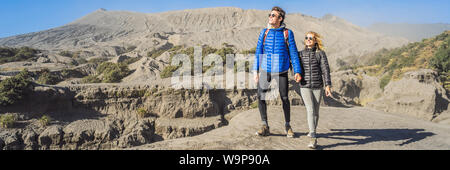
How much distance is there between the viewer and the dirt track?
415cm

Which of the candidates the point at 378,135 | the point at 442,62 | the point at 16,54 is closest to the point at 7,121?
the point at 378,135

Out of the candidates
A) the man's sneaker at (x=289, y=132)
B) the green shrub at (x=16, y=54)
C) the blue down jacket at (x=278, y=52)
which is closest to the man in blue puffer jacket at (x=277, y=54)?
the blue down jacket at (x=278, y=52)

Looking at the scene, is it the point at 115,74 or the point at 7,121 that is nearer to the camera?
the point at 7,121

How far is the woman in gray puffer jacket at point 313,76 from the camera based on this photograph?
3.81 meters

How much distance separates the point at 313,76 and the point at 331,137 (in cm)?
160

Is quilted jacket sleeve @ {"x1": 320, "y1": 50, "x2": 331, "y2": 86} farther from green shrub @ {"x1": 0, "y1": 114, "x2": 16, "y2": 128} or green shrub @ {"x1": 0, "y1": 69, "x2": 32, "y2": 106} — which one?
green shrub @ {"x1": 0, "y1": 69, "x2": 32, "y2": 106}

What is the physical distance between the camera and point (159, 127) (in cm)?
817

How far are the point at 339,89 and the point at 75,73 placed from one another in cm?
2155

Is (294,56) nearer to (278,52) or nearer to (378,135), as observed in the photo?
(278,52)

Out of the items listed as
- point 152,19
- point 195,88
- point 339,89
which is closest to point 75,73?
point 195,88

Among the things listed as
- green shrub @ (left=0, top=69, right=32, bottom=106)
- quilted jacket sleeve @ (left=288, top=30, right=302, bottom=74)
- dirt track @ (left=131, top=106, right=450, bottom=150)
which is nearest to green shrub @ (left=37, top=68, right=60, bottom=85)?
green shrub @ (left=0, top=69, right=32, bottom=106)

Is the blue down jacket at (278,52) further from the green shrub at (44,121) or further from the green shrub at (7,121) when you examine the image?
the green shrub at (7,121)

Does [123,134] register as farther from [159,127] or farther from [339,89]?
[339,89]

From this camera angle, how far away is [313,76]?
12.5 feet
